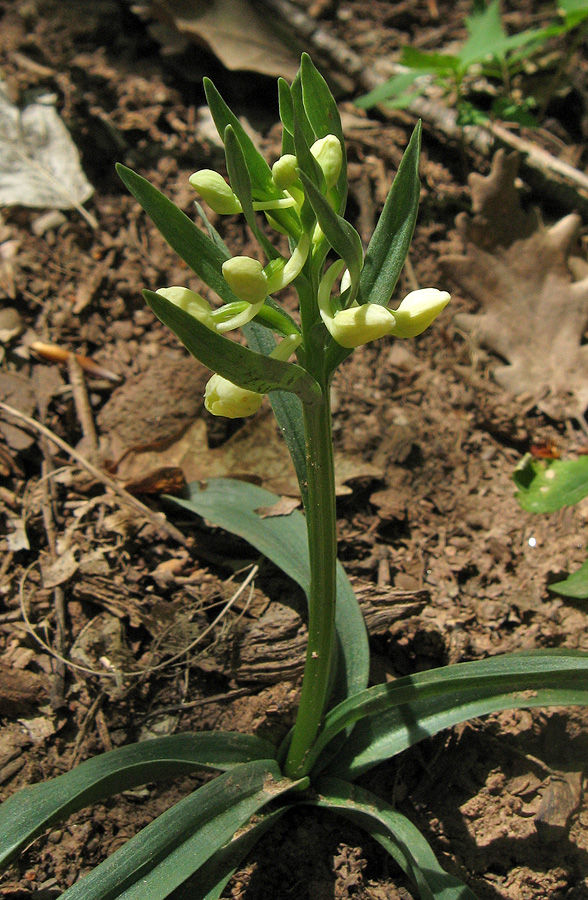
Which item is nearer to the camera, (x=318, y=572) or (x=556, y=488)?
(x=318, y=572)

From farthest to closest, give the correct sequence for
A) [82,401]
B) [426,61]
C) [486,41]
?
[486,41], [426,61], [82,401]

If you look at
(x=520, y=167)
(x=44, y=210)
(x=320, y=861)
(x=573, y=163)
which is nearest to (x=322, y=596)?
(x=320, y=861)

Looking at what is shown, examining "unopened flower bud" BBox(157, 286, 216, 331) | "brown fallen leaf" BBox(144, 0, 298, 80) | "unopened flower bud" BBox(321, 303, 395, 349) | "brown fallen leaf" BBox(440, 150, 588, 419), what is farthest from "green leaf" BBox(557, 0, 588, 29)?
"unopened flower bud" BBox(157, 286, 216, 331)

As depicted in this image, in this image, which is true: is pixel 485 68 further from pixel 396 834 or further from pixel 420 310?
pixel 396 834

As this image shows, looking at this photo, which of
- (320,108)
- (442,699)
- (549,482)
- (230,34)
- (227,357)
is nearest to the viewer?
(227,357)

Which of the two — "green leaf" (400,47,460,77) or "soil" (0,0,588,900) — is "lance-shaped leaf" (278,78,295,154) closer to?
"soil" (0,0,588,900)

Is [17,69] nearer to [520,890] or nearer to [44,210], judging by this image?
[44,210]

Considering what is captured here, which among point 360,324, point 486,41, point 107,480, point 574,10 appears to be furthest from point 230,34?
point 360,324
